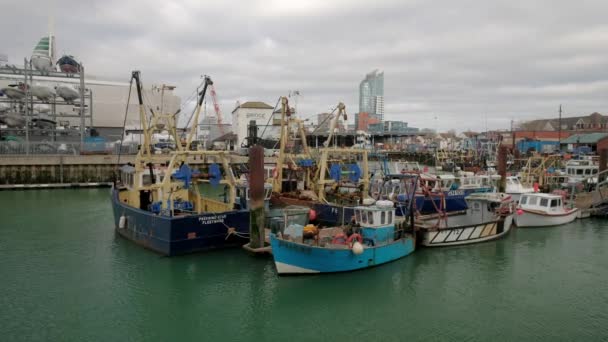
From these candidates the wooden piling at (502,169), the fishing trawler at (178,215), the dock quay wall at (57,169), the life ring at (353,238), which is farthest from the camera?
the dock quay wall at (57,169)

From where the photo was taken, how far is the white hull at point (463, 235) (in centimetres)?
2180

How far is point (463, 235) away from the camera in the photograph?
74.2 feet

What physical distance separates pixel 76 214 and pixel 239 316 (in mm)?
23146

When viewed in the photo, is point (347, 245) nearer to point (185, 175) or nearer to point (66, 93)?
point (185, 175)

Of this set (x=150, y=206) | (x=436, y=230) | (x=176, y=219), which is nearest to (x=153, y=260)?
(x=176, y=219)

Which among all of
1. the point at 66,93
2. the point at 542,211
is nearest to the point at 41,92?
the point at 66,93

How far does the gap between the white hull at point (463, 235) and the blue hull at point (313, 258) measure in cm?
491

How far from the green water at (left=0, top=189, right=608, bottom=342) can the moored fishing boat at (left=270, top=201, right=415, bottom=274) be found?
451 millimetres

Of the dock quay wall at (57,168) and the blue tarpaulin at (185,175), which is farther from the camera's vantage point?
the dock quay wall at (57,168)

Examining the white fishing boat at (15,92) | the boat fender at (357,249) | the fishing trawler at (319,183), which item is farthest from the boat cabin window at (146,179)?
the white fishing boat at (15,92)

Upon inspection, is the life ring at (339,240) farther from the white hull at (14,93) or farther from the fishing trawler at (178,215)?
the white hull at (14,93)

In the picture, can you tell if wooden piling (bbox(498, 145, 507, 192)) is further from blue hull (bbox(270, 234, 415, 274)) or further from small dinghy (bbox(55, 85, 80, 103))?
small dinghy (bbox(55, 85, 80, 103))

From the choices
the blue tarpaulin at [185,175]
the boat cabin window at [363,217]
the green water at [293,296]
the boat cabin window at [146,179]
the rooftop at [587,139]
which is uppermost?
the rooftop at [587,139]

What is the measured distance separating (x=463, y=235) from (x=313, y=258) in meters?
9.77
